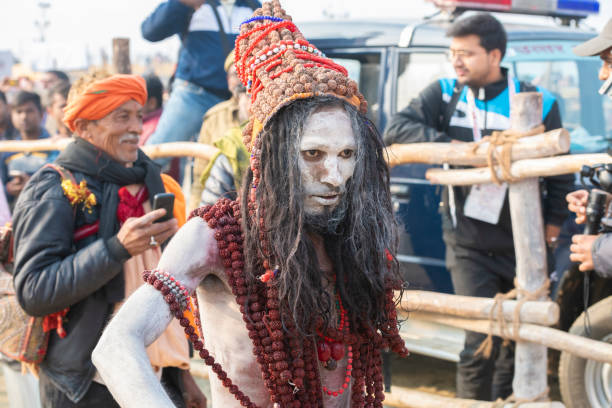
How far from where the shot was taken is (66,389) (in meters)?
2.63

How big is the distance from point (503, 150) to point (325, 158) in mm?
2067

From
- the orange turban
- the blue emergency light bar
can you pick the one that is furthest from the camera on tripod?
the blue emergency light bar

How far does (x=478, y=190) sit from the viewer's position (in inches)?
155

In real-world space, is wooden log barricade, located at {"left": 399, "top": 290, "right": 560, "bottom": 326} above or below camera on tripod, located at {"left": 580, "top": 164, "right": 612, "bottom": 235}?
Answer: below

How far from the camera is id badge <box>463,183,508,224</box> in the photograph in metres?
3.87

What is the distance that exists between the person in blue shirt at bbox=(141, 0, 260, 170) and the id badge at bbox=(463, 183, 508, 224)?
2.43 metres

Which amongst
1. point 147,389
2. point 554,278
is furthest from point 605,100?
point 147,389

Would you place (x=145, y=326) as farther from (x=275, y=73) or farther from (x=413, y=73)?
(x=413, y=73)

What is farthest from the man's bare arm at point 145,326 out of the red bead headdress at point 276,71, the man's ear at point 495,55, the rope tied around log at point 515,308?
the man's ear at point 495,55

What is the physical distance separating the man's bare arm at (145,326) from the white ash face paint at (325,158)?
28cm

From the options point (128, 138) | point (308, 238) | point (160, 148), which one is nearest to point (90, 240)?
point (128, 138)

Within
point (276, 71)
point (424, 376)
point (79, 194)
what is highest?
point (276, 71)

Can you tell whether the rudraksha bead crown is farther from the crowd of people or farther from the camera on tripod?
the camera on tripod

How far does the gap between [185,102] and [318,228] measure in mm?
4025
